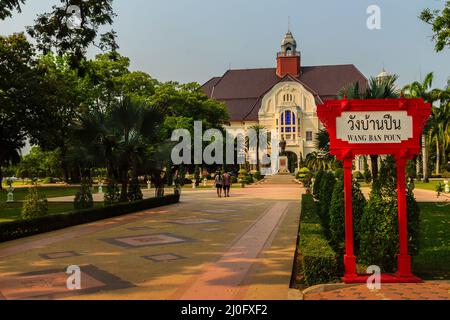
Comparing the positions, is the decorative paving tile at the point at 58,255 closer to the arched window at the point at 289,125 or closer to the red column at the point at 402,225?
the red column at the point at 402,225

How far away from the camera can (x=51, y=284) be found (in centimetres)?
629

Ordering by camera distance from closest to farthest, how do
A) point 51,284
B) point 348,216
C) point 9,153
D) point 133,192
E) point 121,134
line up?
point 51,284
point 348,216
point 121,134
point 133,192
point 9,153

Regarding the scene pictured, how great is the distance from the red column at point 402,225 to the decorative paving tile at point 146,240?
5260 millimetres

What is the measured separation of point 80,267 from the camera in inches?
293

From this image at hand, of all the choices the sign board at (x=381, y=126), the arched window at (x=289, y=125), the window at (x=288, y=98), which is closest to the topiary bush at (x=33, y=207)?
the sign board at (x=381, y=126)

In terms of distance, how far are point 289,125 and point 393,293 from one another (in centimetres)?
7113

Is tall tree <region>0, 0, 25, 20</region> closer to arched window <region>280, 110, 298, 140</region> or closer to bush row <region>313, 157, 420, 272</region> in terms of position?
bush row <region>313, 157, 420, 272</region>

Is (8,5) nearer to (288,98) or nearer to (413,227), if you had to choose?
(413,227)

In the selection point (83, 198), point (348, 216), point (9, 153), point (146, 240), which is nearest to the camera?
point (348, 216)

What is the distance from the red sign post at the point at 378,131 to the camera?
632cm

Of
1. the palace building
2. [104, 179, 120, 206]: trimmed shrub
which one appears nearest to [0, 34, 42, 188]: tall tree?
[104, 179, 120, 206]: trimmed shrub

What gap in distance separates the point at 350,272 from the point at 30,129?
38174 millimetres

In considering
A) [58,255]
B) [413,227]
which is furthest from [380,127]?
[58,255]

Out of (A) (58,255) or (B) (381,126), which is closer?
(B) (381,126)
